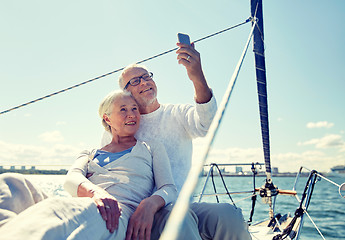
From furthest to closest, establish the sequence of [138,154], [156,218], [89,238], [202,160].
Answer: [138,154] → [156,218] → [89,238] → [202,160]

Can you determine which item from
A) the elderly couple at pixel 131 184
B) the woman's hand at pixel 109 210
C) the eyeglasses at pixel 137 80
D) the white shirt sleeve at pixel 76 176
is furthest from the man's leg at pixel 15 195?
the eyeglasses at pixel 137 80

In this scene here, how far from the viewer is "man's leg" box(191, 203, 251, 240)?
126 cm

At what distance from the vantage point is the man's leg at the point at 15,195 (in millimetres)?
819

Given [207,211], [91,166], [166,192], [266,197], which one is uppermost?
[91,166]

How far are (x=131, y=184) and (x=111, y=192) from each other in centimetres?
9

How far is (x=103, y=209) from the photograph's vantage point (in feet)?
3.34

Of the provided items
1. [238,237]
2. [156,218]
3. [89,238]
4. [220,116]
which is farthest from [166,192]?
[220,116]

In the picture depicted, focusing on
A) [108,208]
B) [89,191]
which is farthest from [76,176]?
[108,208]

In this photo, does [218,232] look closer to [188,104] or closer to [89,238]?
[89,238]

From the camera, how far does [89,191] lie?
3.92ft

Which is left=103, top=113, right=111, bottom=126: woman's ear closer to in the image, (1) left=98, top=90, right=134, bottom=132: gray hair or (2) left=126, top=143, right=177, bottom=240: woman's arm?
(1) left=98, top=90, right=134, bottom=132: gray hair

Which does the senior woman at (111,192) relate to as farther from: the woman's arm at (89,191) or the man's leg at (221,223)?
the man's leg at (221,223)

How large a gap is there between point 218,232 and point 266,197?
241 cm

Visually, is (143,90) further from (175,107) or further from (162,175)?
(162,175)
